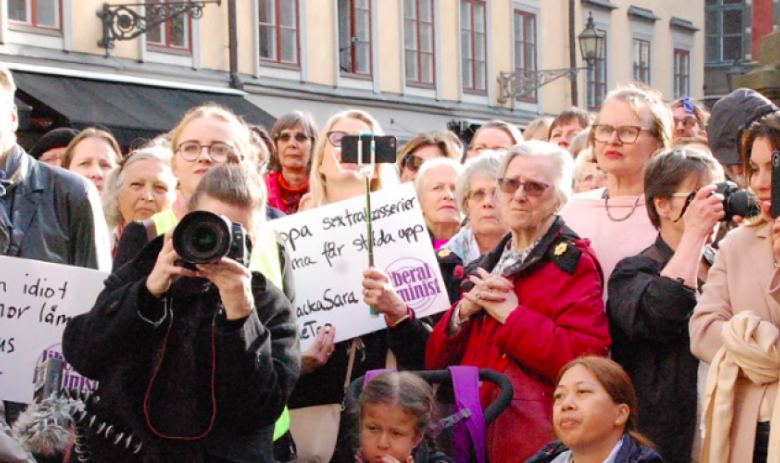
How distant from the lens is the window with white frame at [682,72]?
1415 inches

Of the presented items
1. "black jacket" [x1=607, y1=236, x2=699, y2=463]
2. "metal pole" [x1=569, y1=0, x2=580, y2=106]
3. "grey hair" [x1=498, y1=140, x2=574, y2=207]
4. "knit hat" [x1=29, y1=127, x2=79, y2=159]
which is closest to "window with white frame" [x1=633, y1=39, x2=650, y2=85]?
"metal pole" [x1=569, y1=0, x2=580, y2=106]

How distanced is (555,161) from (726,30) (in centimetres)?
3955

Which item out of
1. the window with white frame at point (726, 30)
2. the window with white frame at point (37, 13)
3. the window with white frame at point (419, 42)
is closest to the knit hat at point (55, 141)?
the window with white frame at point (37, 13)

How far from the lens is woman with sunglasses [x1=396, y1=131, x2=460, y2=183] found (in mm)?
8867

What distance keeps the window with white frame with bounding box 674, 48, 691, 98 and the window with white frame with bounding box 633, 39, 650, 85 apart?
1.63 meters

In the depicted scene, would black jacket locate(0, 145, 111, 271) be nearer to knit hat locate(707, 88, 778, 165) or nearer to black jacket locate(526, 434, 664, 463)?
black jacket locate(526, 434, 664, 463)

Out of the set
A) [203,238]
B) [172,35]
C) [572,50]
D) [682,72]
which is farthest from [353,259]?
[682,72]

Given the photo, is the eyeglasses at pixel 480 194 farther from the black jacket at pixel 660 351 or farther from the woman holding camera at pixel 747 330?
the woman holding camera at pixel 747 330

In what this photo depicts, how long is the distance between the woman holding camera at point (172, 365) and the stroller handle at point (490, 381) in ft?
2.20

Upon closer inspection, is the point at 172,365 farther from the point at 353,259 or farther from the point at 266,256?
the point at 353,259

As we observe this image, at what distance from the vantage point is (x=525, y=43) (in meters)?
29.8

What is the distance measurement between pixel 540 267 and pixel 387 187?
4.34ft

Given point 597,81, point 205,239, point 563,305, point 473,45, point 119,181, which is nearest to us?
point 205,239

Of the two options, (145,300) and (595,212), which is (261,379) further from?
(595,212)
